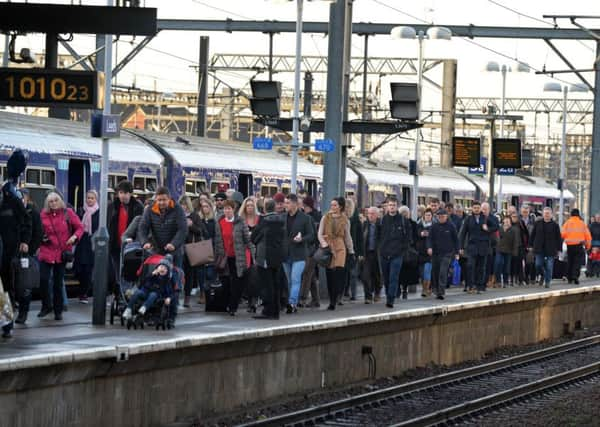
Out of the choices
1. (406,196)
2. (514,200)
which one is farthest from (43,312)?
(514,200)

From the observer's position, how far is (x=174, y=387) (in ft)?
50.3

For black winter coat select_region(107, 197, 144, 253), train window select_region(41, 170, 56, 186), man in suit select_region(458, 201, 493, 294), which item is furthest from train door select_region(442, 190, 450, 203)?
black winter coat select_region(107, 197, 144, 253)

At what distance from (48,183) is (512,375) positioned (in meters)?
8.90

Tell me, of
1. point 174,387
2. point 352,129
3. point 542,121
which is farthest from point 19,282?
point 542,121

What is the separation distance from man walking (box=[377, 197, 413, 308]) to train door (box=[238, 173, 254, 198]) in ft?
36.5

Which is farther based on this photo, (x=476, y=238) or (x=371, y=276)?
(x=476, y=238)

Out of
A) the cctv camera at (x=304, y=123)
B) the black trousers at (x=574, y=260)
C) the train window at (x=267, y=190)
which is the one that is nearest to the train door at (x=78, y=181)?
the cctv camera at (x=304, y=123)

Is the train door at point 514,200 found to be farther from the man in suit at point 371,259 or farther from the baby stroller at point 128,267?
the baby stroller at point 128,267

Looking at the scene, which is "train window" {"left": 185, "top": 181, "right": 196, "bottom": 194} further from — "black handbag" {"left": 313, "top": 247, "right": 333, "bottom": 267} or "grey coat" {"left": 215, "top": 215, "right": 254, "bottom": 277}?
"grey coat" {"left": 215, "top": 215, "right": 254, "bottom": 277}

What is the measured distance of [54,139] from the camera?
26562 mm

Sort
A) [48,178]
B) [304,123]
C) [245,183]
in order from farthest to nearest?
1. [245,183]
2. [304,123]
3. [48,178]

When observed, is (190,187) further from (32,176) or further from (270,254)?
(270,254)

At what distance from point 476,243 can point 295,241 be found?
27.3ft

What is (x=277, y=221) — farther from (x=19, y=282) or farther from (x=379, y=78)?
(x=379, y=78)
